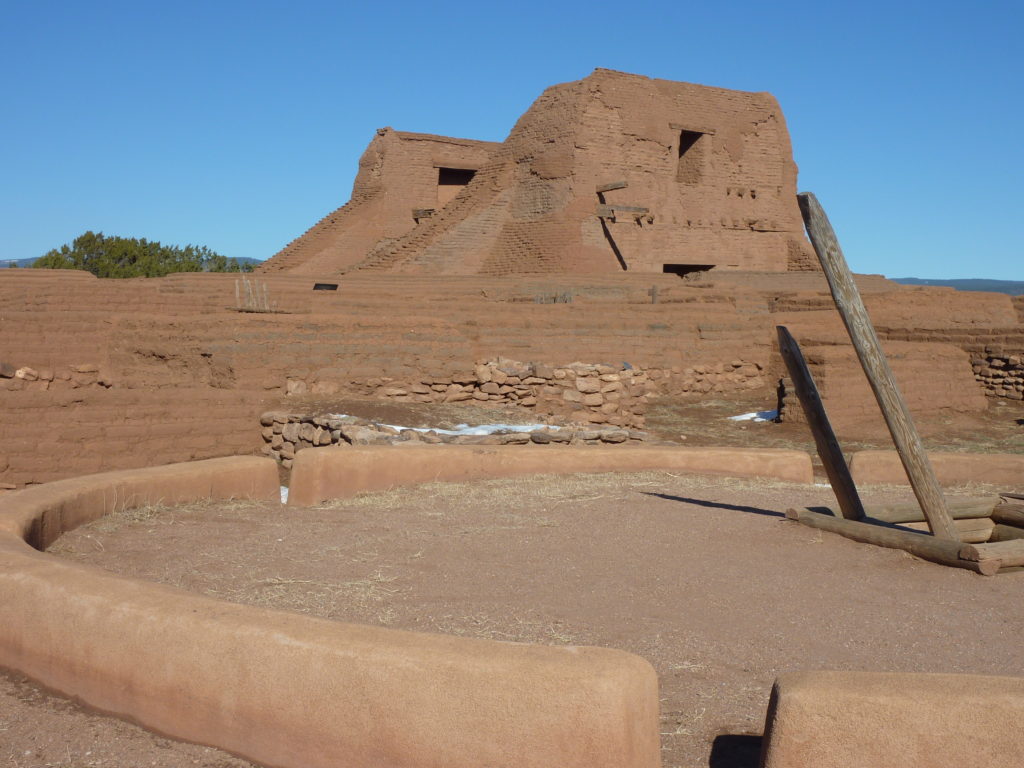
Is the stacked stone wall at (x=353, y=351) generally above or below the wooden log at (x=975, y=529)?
above

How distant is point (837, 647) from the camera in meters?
3.26

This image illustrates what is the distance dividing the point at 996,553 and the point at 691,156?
86.4ft

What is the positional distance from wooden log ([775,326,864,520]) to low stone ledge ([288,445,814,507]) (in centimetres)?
123

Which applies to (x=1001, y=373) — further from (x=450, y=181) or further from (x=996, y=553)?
(x=450, y=181)

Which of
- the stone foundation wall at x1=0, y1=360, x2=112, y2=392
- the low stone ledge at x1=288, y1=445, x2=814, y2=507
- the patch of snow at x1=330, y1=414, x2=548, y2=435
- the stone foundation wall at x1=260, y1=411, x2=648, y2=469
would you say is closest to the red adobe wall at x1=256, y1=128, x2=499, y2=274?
the stone foundation wall at x1=0, y1=360, x2=112, y2=392

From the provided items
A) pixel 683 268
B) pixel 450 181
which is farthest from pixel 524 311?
pixel 450 181

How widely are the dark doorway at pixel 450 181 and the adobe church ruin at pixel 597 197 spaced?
129cm

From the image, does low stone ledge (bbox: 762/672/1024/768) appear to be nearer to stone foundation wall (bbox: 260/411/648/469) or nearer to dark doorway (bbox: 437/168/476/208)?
stone foundation wall (bbox: 260/411/648/469)

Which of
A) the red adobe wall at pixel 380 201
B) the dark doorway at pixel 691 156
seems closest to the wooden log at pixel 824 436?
the dark doorway at pixel 691 156

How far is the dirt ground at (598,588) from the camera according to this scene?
2758 millimetres

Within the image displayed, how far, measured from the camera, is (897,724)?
2.09m

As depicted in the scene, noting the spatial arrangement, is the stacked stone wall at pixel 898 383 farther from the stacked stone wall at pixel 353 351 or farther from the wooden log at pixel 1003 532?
the wooden log at pixel 1003 532

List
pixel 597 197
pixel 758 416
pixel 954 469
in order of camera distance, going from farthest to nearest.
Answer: pixel 597 197
pixel 758 416
pixel 954 469

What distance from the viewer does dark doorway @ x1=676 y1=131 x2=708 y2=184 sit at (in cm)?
2906
